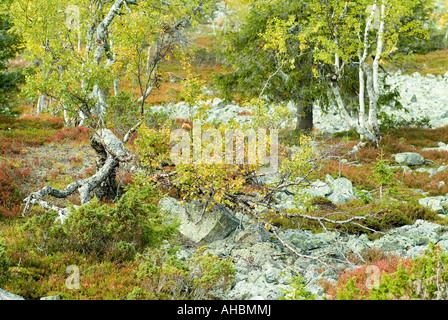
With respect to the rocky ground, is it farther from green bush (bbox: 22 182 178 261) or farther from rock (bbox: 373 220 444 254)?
green bush (bbox: 22 182 178 261)

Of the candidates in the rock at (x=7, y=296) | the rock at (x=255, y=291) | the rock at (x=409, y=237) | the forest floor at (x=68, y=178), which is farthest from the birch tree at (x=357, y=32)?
the rock at (x=7, y=296)

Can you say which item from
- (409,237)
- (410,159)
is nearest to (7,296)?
(409,237)

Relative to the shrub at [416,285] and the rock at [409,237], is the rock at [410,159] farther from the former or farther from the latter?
the shrub at [416,285]

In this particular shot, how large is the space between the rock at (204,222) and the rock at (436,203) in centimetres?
595

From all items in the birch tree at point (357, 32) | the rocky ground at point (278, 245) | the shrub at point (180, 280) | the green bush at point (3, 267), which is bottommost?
the rocky ground at point (278, 245)

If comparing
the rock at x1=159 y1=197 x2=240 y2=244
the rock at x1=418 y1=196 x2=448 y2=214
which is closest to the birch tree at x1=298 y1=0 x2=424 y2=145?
the rock at x1=418 y1=196 x2=448 y2=214

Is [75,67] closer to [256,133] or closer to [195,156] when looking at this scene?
[195,156]

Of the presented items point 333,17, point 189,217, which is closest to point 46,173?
point 189,217

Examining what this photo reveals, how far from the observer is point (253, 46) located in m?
20.0

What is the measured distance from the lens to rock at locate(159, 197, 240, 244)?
10.0 meters

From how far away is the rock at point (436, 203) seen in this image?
11856 millimetres

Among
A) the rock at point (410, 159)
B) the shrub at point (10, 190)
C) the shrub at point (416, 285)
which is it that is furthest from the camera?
the rock at point (410, 159)

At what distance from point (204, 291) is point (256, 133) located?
4692 mm

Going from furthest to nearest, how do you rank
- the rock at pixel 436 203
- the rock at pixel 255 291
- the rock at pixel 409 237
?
the rock at pixel 436 203
the rock at pixel 409 237
the rock at pixel 255 291
